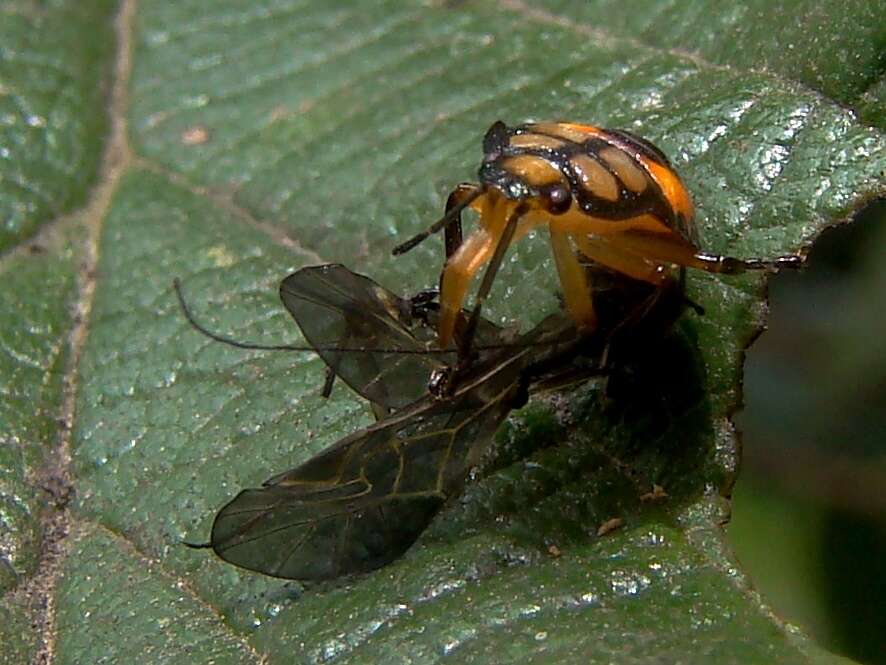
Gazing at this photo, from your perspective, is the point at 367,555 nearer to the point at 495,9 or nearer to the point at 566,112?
the point at 566,112

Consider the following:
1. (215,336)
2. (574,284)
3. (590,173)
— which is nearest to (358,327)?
(574,284)

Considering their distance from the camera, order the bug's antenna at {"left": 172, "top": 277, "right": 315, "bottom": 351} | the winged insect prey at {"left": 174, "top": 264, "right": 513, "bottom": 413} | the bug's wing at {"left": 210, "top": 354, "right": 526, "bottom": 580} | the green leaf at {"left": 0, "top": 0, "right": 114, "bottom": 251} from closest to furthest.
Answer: the bug's wing at {"left": 210, "top": 354, "right": 526, "bottom": 580} < the winged insect prey at {"left": 174, "top": 264, "right": 513, "bottom": 413} < the bug's antenna at {"left": 172, "top": 277, "right": 315, "bottom": 351} < the green leaf at {"left": 0, "top": 0, "right": 114, "bottom": 251}

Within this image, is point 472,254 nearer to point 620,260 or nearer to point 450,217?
point 450,217

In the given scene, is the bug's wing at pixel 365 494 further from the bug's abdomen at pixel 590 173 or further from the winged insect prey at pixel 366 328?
the bug's abdomen at pixel 590 173

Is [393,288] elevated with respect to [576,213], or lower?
lower

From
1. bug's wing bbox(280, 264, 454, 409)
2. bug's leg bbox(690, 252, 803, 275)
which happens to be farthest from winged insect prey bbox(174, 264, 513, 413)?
bug's leg bbox(690, 252, 803, 275)

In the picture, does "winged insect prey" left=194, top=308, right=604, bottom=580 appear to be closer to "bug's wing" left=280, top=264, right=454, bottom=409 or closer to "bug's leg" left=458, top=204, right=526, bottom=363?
"bug's leg" left=458, top=204, right=526, bottom=363

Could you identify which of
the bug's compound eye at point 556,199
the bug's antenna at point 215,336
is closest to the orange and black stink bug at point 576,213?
the bug's compound eye at point 556,199
